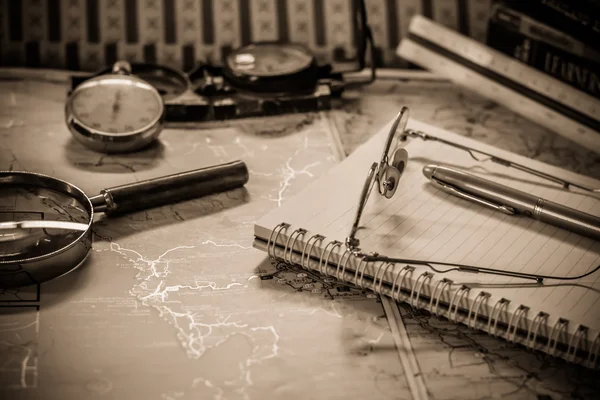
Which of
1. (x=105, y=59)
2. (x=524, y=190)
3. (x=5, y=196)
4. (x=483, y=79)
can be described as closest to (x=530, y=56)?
(x=483, y=79)

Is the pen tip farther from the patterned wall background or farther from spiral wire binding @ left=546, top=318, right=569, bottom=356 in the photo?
the patterned wall background

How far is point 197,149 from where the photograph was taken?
1242 mm

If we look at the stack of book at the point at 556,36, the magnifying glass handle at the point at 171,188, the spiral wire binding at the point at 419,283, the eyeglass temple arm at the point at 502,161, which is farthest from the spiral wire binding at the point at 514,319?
the stack of book at the point at 556,36

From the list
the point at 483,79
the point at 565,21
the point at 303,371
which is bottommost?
the point at 303,371

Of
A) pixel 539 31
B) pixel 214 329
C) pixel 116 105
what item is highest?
pixel 539 31

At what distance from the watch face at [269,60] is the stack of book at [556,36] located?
1.29ft

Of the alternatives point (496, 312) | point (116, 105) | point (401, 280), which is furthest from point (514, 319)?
point (116, 105)

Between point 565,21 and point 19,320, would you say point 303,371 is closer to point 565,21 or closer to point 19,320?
point 19,320

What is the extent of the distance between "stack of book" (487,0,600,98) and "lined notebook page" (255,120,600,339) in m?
0.29

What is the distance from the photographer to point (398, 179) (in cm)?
100

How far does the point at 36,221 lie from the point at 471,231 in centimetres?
58

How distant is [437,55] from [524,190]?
49 cm

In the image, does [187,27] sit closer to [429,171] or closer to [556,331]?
[429,171]

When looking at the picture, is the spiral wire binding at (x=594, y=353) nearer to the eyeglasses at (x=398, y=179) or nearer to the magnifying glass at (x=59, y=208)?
the eyeglasses at (x=398, y=179)
